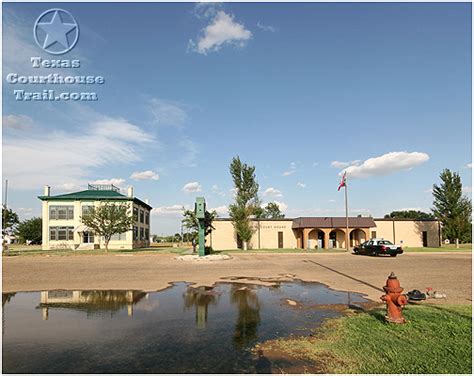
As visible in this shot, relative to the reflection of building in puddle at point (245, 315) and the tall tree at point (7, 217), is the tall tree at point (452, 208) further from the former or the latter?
the tall tree at point (7, 217)

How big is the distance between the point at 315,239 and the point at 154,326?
40.4 meters

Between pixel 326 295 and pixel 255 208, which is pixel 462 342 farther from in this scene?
pixel 255 208

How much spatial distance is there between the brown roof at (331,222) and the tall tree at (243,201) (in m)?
6.32

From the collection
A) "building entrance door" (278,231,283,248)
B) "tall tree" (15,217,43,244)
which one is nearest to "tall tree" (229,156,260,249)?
"building entrance door" (278,231,283,248)

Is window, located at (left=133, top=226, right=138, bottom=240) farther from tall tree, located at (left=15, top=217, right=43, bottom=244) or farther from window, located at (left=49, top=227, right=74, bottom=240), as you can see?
tall tree, located at (left=15, top=217, right=43, bottom=244)

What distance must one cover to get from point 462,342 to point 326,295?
5.54m

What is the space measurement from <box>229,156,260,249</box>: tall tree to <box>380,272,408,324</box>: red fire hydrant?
36.3 metres

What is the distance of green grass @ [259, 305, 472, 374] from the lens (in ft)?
16.3

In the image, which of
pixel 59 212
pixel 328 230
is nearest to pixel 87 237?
pixel 59 212

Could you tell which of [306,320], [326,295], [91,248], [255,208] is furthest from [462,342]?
[91,248]

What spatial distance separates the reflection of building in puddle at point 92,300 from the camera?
9.18 m

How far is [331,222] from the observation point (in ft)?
147

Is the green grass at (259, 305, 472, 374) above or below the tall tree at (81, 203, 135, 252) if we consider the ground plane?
below

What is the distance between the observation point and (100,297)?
35.9 feet
